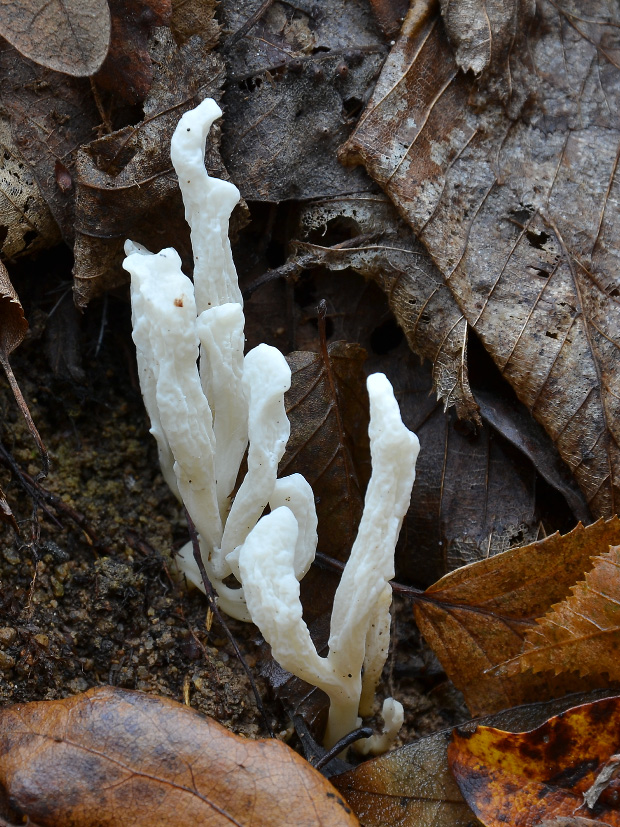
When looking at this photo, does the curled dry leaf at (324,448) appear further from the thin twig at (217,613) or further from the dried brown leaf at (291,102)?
the dried brown leaf at (291,102)

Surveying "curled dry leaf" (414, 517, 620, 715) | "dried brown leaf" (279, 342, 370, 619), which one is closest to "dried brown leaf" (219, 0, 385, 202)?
"dried brown leaf" (279, 342, 370, 619)

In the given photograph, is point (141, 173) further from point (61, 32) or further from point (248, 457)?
point (248, 457)

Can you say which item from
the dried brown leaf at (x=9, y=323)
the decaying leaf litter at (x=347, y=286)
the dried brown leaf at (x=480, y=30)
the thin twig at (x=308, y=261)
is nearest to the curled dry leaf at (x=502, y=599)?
the decaying leaf litter at (x=347, y=286)

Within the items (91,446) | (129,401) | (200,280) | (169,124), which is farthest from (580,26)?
(91,446)

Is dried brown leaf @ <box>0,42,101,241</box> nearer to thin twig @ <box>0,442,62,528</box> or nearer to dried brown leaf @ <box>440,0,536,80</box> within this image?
thin twig @ <box>0,442,62,528</box>

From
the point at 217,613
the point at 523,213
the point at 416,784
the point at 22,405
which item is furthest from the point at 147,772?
the point at 523,213
